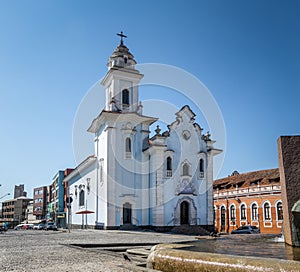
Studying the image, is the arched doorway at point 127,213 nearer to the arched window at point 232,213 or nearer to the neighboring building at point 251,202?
the neighboring building at point 251,202

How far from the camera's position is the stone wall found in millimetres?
8420

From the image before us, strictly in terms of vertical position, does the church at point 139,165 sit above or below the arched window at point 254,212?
above

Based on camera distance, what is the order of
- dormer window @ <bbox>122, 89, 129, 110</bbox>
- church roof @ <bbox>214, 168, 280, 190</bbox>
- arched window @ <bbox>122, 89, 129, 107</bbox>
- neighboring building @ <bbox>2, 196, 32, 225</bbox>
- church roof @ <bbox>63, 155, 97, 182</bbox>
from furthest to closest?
neighboring building @ <bbox>2, 196, 32, 225</bbox> → church roof @ <bbox>214, 168, 280, 190</bbox> → church roof @ <bbox>63, 155, 97, 182</bbox> → arched window @ <bbox>122, 89, 129, 107</bbox> → dormer window @ <bbox>122, 89, 129, 110</bbox>

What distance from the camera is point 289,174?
8.66 meters

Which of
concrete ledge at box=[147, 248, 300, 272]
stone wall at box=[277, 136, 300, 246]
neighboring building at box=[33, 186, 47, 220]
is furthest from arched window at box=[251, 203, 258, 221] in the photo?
neighboring building at box=[33, 186, 47, 220]

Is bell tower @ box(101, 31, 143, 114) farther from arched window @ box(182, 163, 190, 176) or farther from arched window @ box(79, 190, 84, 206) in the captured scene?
arched window @ box(79, 190, 84, 206)

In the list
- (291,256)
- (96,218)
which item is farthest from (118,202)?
(291,256)

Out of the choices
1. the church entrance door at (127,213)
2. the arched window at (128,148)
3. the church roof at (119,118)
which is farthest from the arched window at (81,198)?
the arched window at (128,148)

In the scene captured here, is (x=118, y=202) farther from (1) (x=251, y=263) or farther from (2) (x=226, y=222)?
(1) (x=251, y=263)

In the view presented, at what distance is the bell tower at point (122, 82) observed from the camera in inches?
1480

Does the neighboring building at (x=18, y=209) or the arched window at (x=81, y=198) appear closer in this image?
the arched window at (x=81, y=198)

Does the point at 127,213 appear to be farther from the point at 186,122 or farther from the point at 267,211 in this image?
the point at 267,211

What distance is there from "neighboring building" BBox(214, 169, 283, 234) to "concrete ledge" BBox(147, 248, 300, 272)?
3714 centimetres

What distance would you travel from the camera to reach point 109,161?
3459cm
